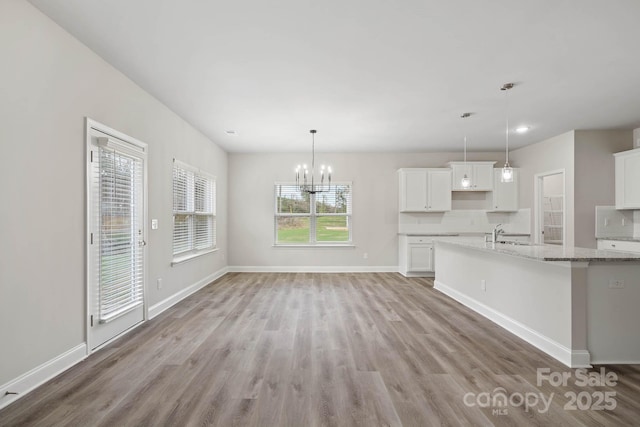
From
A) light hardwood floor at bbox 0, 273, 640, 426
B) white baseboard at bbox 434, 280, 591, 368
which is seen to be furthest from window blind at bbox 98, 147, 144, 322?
white baseboard at bbox 434, 280, 591, 368

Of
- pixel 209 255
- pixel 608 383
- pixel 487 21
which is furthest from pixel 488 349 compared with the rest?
pixel 209 255

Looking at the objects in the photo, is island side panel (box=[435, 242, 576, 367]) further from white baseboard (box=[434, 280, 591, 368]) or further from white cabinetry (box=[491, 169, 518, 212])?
white cabinetry (box=[491, 169, 518, 212])

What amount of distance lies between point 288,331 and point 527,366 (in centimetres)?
227

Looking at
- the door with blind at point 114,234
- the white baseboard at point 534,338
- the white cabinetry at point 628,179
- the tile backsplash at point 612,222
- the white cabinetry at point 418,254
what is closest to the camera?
the white baseboard at point 534,338

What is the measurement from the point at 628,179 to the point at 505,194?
201 centimetres

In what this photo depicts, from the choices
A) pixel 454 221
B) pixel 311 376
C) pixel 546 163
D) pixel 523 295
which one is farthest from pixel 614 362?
pixel 454 221

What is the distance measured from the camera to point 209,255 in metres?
6.04

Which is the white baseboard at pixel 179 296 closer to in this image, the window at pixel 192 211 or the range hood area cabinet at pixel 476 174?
the window at pixel 192 211

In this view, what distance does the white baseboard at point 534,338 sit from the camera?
2.67 m

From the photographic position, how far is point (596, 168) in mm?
5359

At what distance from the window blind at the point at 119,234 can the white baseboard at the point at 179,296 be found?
0.37 metres

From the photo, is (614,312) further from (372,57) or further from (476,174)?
(476,174)

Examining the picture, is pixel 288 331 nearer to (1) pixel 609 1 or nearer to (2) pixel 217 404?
(2) pixel 217 404

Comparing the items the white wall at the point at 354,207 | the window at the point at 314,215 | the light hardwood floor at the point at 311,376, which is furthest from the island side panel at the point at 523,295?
the window at the point at 314,215
